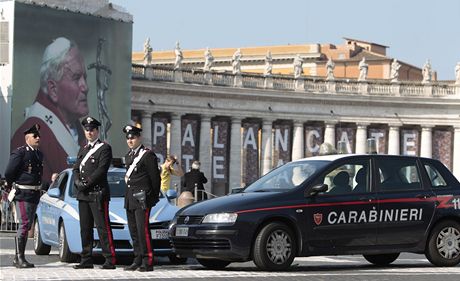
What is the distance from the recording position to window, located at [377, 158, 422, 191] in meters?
20.2

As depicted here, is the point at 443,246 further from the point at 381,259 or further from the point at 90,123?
the point at 90,123

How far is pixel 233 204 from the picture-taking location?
18922mm

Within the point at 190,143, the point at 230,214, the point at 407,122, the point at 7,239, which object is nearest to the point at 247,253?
the point at 230,214

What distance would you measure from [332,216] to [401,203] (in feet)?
4.26

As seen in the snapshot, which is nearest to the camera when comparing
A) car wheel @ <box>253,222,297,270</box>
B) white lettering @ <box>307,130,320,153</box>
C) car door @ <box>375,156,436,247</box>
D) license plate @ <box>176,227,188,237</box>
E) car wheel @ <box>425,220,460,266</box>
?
car wheel @ <box>253,222,297,270</box>

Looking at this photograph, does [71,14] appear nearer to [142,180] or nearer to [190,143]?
[190,143]

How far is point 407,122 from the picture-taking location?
78.6 m

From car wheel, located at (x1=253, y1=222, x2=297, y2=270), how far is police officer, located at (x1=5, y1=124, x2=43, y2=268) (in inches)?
131

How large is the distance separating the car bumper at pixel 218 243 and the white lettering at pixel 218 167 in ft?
185

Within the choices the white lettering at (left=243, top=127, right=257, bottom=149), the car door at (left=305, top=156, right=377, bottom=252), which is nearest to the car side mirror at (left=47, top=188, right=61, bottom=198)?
the car door at (left=305, top=156, right=377, bottom=252)

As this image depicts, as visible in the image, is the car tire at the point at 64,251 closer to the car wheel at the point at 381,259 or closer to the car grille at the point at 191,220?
the car grille at the point at 191,220

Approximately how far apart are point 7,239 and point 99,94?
33110 mm

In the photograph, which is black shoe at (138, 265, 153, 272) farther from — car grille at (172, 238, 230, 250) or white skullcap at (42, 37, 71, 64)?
white skullcap at (42, 37, 71, 64)

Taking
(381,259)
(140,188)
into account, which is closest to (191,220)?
(140,188)
